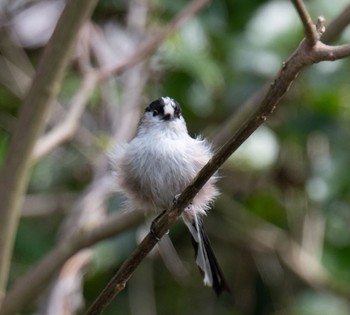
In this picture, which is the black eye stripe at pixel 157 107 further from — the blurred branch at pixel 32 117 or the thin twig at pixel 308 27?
the thin twig at pixel 308 27

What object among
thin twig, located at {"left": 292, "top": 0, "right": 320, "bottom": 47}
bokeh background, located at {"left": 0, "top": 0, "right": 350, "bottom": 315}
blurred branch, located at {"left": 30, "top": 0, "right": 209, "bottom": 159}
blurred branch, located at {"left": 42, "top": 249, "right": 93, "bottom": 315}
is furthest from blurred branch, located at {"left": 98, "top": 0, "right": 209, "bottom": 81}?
thin twig, located at {"left": 292, "top": 0, "right": 320, "bottom": 47}

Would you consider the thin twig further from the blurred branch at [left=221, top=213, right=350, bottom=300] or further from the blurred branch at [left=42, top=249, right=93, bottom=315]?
the blurred branch at [left=221, top=213, right=350, bottom=300]

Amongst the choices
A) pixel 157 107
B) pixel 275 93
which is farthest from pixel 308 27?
pixel 157 107

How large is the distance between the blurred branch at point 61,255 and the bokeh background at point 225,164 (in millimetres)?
286

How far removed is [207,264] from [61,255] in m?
0.55

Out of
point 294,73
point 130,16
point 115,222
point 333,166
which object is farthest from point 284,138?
point 294,73

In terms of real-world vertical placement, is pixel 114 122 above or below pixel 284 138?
above

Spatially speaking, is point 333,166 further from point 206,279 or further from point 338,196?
point 206,279

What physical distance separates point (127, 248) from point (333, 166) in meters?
0.88

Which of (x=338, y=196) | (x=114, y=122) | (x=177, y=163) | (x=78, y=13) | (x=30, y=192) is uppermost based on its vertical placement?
(x=78, y=13)

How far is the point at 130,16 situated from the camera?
12.4 ft

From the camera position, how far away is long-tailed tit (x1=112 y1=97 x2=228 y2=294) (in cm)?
246

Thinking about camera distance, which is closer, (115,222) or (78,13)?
(78,13)

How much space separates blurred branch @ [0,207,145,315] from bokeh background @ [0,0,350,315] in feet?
0.94
